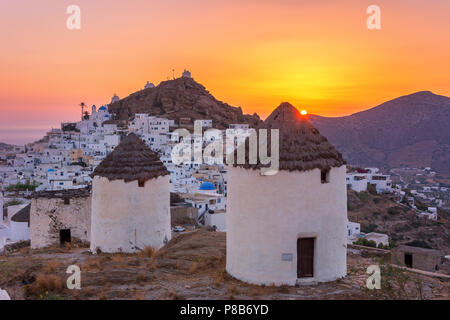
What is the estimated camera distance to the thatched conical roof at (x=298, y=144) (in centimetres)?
816

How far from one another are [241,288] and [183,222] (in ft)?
52.1

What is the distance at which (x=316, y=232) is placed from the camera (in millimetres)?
8180

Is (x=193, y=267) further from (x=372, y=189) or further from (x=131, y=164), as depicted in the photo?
(x=372, y=189)

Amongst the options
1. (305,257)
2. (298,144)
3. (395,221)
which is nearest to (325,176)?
(298,144)

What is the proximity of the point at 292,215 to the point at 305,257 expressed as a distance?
0.94 metres

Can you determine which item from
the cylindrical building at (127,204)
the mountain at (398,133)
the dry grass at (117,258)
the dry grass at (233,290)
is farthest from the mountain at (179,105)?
the dry grass at (233,290)

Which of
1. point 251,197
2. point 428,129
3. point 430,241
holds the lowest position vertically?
point 430,241

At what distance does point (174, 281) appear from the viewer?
8836 millimetres

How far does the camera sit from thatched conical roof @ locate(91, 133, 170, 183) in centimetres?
1204

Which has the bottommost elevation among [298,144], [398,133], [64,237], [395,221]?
[395,221]

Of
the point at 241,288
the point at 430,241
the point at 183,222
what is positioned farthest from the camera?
the point at 430,241

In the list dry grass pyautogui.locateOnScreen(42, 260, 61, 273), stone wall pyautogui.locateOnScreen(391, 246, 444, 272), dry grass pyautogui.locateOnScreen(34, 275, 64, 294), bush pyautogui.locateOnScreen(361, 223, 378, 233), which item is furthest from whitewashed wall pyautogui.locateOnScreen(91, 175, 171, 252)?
bush pyautogui.locateOnScreen(361, 223, 378, 233)
